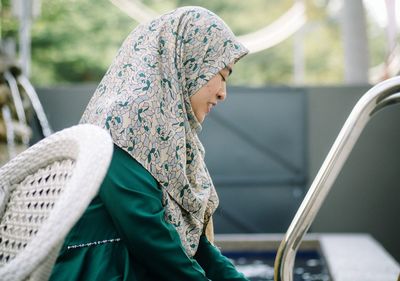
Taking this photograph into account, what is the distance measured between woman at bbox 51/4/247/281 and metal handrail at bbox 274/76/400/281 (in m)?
0.21

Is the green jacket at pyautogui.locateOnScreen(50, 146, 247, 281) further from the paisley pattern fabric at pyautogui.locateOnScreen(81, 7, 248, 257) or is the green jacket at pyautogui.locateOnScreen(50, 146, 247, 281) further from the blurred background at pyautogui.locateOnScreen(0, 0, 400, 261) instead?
the blurred background at pyautogui.locateOnScreen(0, 0, 400, 261)

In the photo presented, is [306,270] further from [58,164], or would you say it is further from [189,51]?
[58,164]

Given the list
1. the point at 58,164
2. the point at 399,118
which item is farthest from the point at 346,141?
the point at 399,118

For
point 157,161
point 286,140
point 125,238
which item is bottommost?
point 286,140

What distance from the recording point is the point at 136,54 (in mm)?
1846

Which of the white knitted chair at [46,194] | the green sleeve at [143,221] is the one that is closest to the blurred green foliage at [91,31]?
the green sleeve at [143,221]

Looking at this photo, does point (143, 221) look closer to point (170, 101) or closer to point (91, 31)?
point (170, 101)

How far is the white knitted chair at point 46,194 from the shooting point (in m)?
1.22

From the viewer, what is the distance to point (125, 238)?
64.3 inches

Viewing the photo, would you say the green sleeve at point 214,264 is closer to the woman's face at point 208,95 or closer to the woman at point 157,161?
the woman at point 157,161

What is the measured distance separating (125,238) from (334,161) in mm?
554

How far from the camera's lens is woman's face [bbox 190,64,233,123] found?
196 cm

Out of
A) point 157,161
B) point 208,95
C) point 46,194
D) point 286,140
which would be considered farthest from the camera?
point 286,140

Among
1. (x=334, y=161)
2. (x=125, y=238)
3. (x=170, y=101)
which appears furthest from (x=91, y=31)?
(x=125, y=238)
